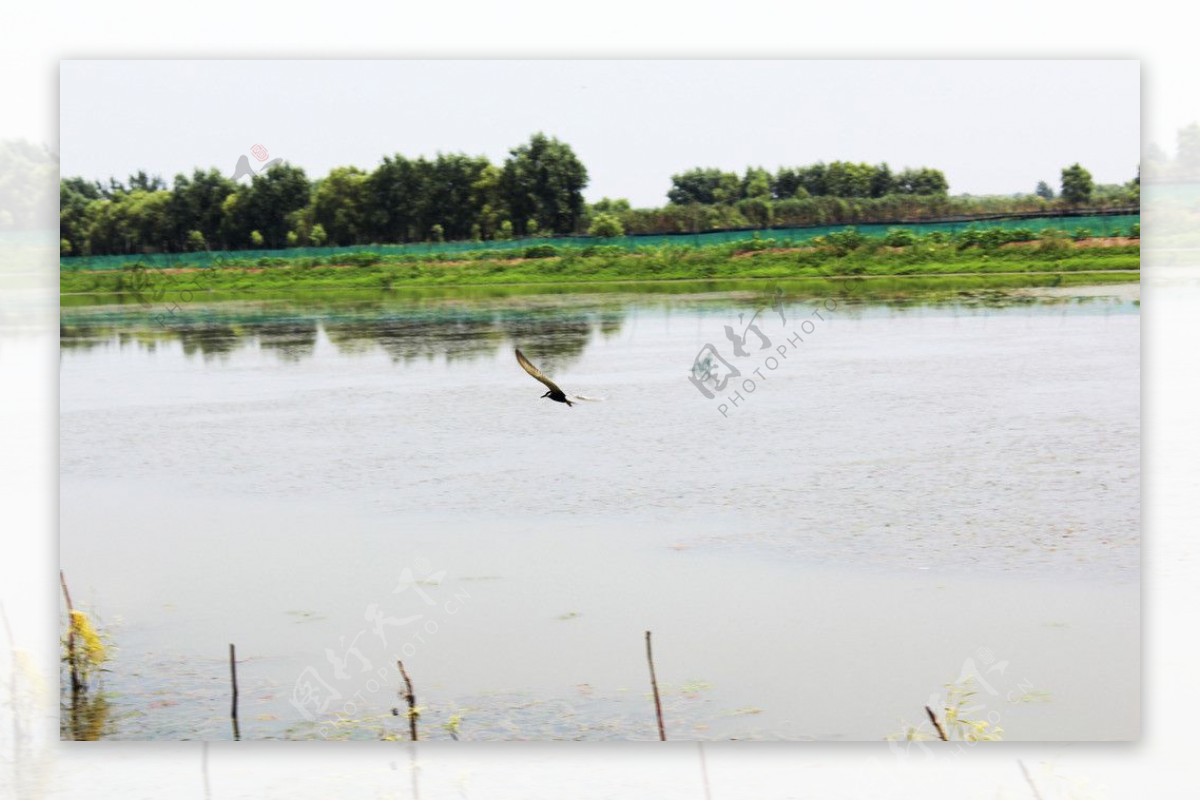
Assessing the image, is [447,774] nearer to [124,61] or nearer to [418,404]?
[418,404]

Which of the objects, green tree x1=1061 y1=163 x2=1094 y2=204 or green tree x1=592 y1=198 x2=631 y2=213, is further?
green tree x1=592 y1=198 x2=631 y2=213

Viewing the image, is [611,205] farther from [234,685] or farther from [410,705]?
[234,685]

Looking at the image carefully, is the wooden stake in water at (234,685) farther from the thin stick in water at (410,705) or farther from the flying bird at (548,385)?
the flying bird at (548,385)

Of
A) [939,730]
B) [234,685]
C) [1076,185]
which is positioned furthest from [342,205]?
[939,730]

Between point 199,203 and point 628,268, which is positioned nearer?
point 199,203

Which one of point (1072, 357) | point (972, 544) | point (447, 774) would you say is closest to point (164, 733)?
point (447, 774)

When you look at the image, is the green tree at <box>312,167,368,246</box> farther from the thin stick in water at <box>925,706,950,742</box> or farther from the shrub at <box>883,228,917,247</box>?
the thin stick in water at <box>925,706,950,742</box>

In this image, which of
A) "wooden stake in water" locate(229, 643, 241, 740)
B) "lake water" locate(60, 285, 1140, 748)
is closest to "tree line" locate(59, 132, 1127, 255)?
"lake water" locate(60, 285, 1140, 748)
